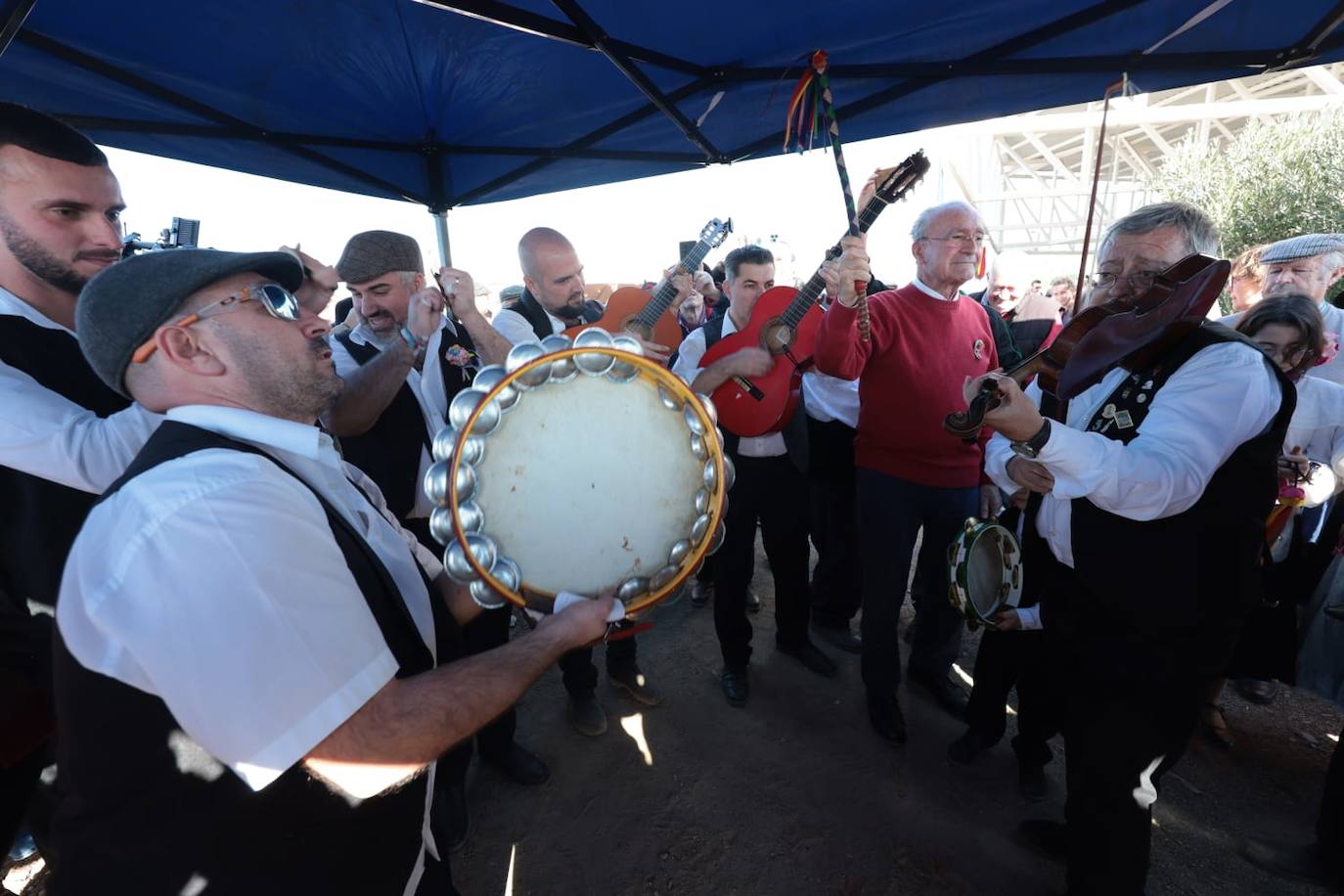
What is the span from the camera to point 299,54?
3.15 m

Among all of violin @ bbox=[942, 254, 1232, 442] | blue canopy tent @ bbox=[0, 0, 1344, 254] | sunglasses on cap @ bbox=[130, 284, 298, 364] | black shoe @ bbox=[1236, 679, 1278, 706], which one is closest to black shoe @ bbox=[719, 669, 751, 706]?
violin @ bbox=[942, 254, 1232, 442]

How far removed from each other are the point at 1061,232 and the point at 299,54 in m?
31.2

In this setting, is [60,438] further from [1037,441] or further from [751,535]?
[751,535]

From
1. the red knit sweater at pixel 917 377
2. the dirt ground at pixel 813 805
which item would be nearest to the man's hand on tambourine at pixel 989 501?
the red knit sweater at pixel 917 377

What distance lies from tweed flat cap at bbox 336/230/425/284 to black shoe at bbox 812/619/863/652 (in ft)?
11.4

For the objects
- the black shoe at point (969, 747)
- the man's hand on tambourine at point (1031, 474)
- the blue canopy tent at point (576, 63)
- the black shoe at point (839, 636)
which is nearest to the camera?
the man's hand on tambourine at point (1031, 474)

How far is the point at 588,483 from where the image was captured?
1403 mm

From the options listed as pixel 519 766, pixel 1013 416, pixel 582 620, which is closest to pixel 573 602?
pixel 582 620

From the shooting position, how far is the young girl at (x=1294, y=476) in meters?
2.52

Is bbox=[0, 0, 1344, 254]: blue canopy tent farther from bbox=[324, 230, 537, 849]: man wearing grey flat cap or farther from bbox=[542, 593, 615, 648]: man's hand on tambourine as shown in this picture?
bbox=[542, 593, 615, 648]: man's hand on tambourine

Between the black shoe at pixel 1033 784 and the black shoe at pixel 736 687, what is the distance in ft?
4.60

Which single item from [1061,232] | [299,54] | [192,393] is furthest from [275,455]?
[1061,232]

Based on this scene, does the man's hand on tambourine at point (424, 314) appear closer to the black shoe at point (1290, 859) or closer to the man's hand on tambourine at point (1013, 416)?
the man's hand on tambourine at point (1013, 416)

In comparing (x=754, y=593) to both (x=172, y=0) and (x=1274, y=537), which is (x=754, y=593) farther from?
(x=172, y=0)
